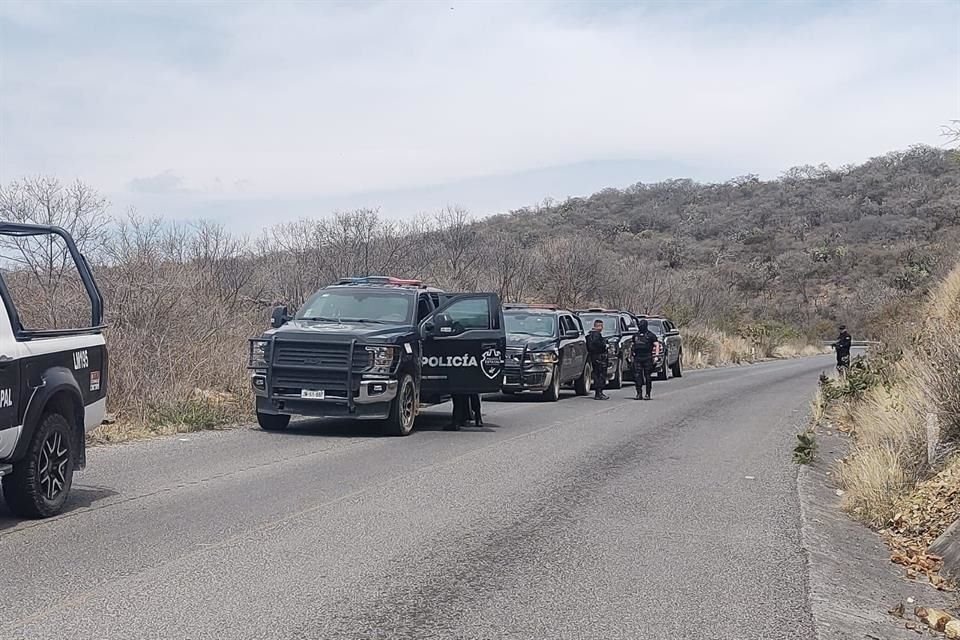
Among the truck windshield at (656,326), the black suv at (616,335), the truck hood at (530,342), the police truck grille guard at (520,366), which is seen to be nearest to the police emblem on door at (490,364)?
the police truck grille guard at (520,366)

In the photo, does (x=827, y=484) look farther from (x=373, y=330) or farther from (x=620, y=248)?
(x=620, y=248)

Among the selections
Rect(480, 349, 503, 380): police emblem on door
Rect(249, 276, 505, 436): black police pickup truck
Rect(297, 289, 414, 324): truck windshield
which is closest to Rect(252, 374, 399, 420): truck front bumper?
Rect(249, 276, 505, 436): black police pickup truck

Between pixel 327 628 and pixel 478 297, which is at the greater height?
pixel 478 297

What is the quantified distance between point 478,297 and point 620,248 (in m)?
61.3

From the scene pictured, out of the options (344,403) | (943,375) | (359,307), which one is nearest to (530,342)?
(359,307)

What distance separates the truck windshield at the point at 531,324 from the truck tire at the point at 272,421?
8.62 metres

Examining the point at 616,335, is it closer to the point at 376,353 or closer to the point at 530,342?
the point at 530,342

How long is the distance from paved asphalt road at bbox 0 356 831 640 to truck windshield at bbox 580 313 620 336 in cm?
1427

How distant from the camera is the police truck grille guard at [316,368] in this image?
14.4m

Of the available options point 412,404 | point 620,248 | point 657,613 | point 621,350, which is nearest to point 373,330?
point 412,404

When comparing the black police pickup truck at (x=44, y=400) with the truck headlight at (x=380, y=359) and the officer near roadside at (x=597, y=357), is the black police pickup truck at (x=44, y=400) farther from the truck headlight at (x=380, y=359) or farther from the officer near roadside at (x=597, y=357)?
the officer near roadside at (x=597, y=357)

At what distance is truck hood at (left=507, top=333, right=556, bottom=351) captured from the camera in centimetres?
2205

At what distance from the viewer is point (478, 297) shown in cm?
1636

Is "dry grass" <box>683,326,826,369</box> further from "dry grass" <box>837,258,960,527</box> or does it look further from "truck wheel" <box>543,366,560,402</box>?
"dry grass" <box>837,258,960,527</box>
